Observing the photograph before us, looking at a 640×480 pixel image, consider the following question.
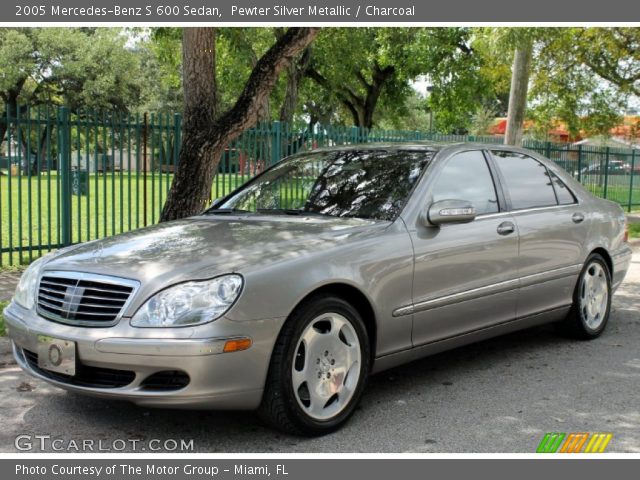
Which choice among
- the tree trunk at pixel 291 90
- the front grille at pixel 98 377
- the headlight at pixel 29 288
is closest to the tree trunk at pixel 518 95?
the tree trunk at pixel 291 90

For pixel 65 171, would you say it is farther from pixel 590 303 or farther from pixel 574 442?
pixel 574 442

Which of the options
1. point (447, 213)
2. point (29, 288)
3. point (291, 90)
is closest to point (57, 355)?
point (29, 288)

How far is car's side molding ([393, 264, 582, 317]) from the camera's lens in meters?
4.54

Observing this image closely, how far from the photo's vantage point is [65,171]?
9672mm

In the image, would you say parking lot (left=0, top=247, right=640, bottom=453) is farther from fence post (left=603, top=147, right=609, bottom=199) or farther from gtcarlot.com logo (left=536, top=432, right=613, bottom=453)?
fence post (left=603, top=147, right=609, bottom=199)

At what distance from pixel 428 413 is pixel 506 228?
1.56 metres

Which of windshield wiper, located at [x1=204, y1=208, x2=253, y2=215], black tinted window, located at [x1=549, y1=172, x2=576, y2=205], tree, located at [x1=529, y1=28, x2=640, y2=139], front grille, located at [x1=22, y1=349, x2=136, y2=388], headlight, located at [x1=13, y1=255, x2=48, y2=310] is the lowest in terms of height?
front grille, located at [x1=22, y1=349, x2=136, y2=388]

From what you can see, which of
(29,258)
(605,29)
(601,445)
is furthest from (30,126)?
(605,29)

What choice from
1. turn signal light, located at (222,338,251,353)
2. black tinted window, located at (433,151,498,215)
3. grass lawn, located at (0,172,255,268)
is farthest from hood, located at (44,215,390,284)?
grass lawn, located at (0,172,255,268)

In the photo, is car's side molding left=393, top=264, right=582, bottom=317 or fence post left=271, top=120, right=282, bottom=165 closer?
car's side molding left=393, top=264, right=582, bottom=317

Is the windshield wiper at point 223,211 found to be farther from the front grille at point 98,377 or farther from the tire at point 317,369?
the front grille at point 98,377

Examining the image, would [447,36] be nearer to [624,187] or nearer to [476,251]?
[624,187]

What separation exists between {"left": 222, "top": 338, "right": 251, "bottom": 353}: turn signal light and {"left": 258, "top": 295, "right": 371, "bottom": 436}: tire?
20cm

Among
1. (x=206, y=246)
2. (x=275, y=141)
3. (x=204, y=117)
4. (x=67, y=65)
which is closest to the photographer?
(x=206, y=246)
